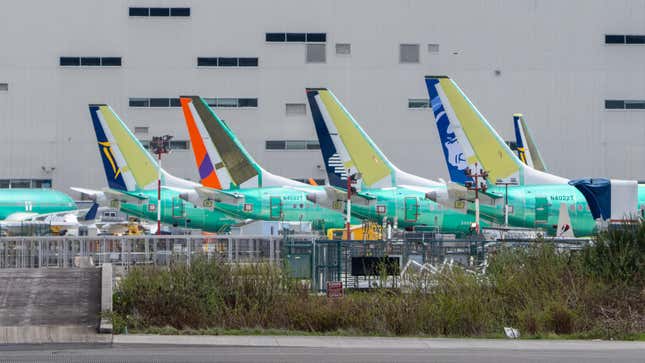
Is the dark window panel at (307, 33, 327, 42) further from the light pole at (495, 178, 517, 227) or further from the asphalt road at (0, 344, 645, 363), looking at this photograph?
the asphalt road at (0, 344, 645, 363)

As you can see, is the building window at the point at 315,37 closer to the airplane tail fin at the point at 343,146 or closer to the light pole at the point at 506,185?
the airplane tail fin at the point at 343,146

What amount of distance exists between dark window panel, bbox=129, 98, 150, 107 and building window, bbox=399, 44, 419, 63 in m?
18.7

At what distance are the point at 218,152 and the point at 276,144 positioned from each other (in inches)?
826

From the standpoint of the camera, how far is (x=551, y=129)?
81.1 meters

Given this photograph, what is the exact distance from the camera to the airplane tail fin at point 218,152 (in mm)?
61000

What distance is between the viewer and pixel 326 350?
2127cm

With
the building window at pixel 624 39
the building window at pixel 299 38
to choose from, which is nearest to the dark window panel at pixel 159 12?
the building window at pixel 299 38

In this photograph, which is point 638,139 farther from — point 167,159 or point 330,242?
point 330,242

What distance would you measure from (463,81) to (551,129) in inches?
286

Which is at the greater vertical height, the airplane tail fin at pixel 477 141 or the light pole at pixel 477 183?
the airplane tail fin at pixel 477 141

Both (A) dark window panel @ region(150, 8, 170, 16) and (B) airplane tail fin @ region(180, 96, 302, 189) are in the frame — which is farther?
(A) dark window panel @ region(150, 8, 170, 16)

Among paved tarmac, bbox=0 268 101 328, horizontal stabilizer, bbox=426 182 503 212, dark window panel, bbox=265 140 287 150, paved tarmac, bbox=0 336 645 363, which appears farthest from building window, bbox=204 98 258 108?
paved tarmac, bbox=0 336 645 363

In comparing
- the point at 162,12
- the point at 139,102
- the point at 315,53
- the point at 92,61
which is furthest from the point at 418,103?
the point at 92,61

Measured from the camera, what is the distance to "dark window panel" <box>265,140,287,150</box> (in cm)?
8175
